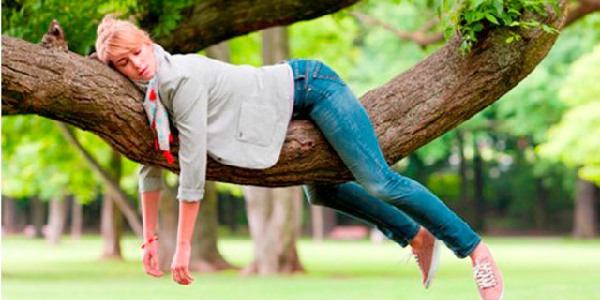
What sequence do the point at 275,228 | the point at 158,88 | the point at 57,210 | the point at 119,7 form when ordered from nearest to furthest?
the point at 158,88
the point at 119,7
the point at 275,228
the point at 57,210

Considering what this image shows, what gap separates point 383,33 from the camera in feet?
135

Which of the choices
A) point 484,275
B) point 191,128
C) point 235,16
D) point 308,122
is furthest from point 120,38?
point 235,16

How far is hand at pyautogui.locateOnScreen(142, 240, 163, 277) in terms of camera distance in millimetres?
5362

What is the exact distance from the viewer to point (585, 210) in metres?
46.8

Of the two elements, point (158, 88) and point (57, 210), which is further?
point (57, 210)

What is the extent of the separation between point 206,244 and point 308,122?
1788cm

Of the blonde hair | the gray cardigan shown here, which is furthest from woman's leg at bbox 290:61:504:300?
the blonde hair

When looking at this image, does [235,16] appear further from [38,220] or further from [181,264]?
[38,220]

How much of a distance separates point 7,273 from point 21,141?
2.99 m

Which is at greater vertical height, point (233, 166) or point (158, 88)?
point (158, 88)

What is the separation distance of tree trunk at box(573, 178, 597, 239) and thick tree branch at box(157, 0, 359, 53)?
1563 inches

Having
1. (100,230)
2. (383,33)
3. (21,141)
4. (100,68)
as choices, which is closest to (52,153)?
(21,141)

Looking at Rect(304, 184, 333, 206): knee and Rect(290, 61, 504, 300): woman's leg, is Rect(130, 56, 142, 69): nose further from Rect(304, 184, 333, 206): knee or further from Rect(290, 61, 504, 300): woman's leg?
Rect(304, 184, 333, 206): knee

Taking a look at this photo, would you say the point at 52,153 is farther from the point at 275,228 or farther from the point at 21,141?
the point at 275,228
